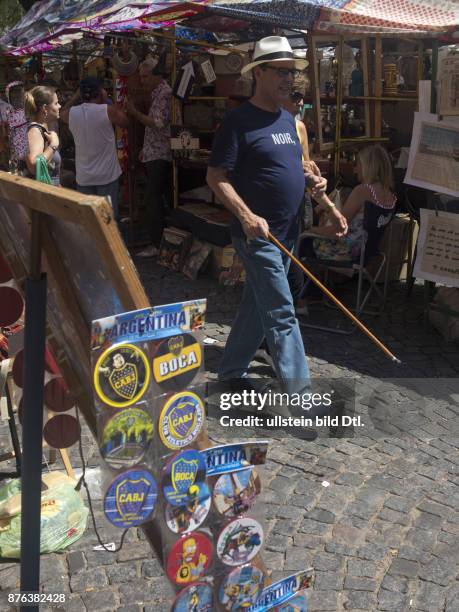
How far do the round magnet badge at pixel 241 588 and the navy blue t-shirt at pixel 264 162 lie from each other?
8.65 feet

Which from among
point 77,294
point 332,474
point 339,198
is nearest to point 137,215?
point 339,198

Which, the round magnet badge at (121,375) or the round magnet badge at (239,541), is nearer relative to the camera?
the round magnet badge at (121,375)

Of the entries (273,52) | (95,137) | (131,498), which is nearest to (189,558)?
(131,498)

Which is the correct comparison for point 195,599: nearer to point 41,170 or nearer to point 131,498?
point 131,498

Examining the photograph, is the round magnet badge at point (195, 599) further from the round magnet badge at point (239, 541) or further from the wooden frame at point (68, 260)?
the wooden frame at point (68, 260)

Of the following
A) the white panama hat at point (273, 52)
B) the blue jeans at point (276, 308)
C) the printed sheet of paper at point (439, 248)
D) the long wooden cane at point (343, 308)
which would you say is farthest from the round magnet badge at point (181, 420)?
the printed sheet of paper at point (439, 248)

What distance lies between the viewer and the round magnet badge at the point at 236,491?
6.07 ft

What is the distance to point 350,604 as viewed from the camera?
2906 mm

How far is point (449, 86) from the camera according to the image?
5.45 meters

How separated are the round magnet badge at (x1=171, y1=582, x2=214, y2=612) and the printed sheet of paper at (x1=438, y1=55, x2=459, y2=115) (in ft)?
14.7

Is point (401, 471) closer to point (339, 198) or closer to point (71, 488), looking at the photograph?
point (71, 488)

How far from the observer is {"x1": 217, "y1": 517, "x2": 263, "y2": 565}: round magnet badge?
1.86 m

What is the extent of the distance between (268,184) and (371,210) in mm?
1819

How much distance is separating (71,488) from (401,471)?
1.67 metres
